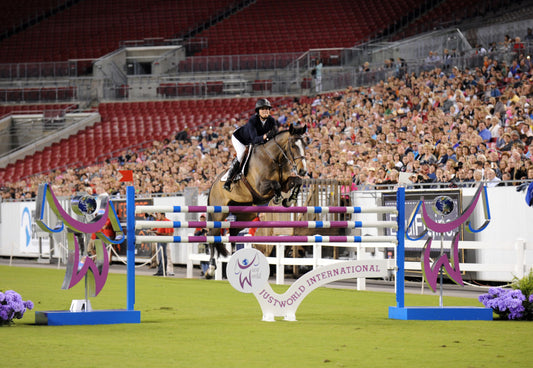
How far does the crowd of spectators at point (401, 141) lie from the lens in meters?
15.0

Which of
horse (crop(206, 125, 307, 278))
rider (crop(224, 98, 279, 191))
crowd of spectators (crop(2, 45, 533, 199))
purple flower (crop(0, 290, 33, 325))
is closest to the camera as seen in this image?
purple flower (crop(0, 290, 33, 325))

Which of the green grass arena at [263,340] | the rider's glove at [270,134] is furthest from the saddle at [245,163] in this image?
the green grass arena at [263,340]

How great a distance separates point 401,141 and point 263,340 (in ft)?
38.0

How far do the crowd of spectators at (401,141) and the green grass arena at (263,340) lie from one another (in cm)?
390

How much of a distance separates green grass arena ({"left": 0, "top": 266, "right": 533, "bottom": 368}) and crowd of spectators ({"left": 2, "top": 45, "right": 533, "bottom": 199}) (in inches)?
154

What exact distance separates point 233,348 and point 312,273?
8.62 feet

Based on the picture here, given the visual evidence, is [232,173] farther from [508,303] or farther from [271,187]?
[508,303]

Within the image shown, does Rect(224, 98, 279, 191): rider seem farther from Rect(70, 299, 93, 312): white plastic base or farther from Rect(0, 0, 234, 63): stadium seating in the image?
Rect(0, 0, 234, 63): stadium seating

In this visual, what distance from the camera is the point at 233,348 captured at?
6.88 metres

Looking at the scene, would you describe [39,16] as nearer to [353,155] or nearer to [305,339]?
[353,155]

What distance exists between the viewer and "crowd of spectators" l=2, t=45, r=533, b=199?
15047mm

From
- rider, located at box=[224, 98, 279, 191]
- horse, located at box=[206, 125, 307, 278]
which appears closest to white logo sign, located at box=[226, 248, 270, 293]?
horse, located at box=[206, 125, 307, 278]

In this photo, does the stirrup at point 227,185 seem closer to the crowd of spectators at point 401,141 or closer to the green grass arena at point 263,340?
the green grass arena at point 263,340

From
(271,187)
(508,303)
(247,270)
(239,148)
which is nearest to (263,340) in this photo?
(247,270)
